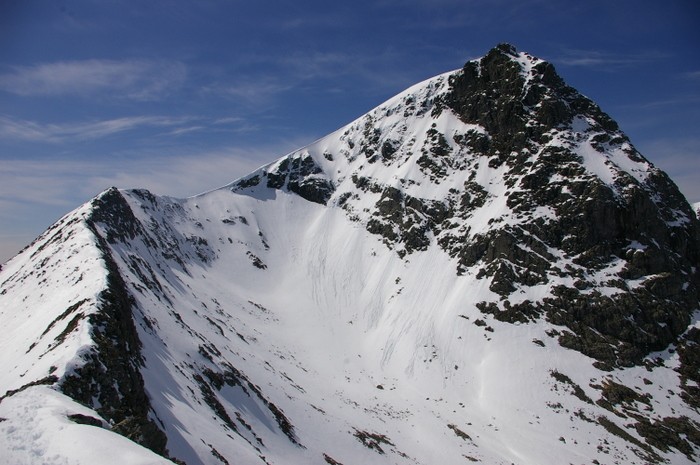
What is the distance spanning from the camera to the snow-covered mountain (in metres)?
20.6

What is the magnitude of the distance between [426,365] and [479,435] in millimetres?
14491

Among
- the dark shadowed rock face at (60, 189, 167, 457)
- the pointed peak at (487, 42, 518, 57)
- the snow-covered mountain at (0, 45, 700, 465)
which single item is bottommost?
the dark shadowed rock face at (60, 189, 167, 457)

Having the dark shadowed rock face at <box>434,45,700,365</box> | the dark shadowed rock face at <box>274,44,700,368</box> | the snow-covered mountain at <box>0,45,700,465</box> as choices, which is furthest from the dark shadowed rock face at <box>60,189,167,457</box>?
the dark shadowed rock face at <box>434,45,700,365</box>

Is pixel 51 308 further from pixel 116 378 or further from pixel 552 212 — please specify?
pixel 552 212

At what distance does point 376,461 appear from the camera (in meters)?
32.2

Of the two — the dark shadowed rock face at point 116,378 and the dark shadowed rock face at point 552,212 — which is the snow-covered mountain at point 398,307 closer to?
the dark shadowed rock face at point 116,378

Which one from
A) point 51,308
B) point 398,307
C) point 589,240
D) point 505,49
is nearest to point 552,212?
point 589,240

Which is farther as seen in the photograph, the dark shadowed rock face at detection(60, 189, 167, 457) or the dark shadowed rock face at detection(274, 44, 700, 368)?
the dark shadowed rock face at detection(274, 44, 700, 368)

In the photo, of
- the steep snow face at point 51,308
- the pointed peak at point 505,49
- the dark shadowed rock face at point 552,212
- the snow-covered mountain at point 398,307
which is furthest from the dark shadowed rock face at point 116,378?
the pointed peak at point 505,49

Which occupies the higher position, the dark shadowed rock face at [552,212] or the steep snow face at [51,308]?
the dark shadowed rock face at [552,212]

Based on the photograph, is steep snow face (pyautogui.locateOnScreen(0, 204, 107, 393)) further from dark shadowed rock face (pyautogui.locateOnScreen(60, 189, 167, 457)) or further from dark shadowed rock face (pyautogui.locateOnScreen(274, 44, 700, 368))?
dark shadowed rock face (pyautogui.locateOnScreen(274, 44, 700, 368))

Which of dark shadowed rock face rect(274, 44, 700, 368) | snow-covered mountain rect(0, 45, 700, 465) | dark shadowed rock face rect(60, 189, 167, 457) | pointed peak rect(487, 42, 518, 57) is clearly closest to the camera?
dark shadowed rock face rect(60, 189, 167, 457)

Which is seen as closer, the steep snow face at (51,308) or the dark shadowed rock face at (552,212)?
the steep snow face at (51,308)

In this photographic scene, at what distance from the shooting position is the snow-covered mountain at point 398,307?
67.7 feet
